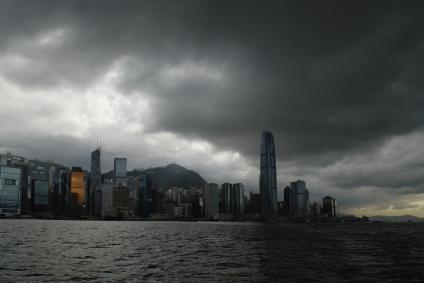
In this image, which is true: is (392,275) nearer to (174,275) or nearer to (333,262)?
(333,262)

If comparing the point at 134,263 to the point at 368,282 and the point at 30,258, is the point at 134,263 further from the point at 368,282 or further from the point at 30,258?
the point at 368,282

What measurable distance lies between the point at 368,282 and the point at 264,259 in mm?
29275

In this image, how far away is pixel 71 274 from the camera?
2391 inches

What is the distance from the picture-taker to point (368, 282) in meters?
56.1

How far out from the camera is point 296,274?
6234 centimetres

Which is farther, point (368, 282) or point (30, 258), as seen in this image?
point (30, 258)

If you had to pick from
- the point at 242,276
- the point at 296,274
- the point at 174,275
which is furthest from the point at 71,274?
the point at 296,274

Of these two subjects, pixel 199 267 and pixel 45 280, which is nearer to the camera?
pixel 45 280

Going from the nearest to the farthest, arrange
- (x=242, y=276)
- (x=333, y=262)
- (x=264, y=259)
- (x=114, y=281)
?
1. (x=114, y=281)
2. (x=242, y=276)
3. (x=333, y=262)
4. (x=264, y=259)

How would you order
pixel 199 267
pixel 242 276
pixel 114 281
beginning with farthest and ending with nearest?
pixel 199 267
pixel 242 276
pixel 114 281

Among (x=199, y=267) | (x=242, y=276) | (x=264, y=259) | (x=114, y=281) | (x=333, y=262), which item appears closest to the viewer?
(x=114, y=281)

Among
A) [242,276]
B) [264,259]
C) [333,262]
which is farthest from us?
[264,259]

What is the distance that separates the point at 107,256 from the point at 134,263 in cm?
1400

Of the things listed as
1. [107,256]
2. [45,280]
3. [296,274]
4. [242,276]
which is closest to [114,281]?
[45,280]
